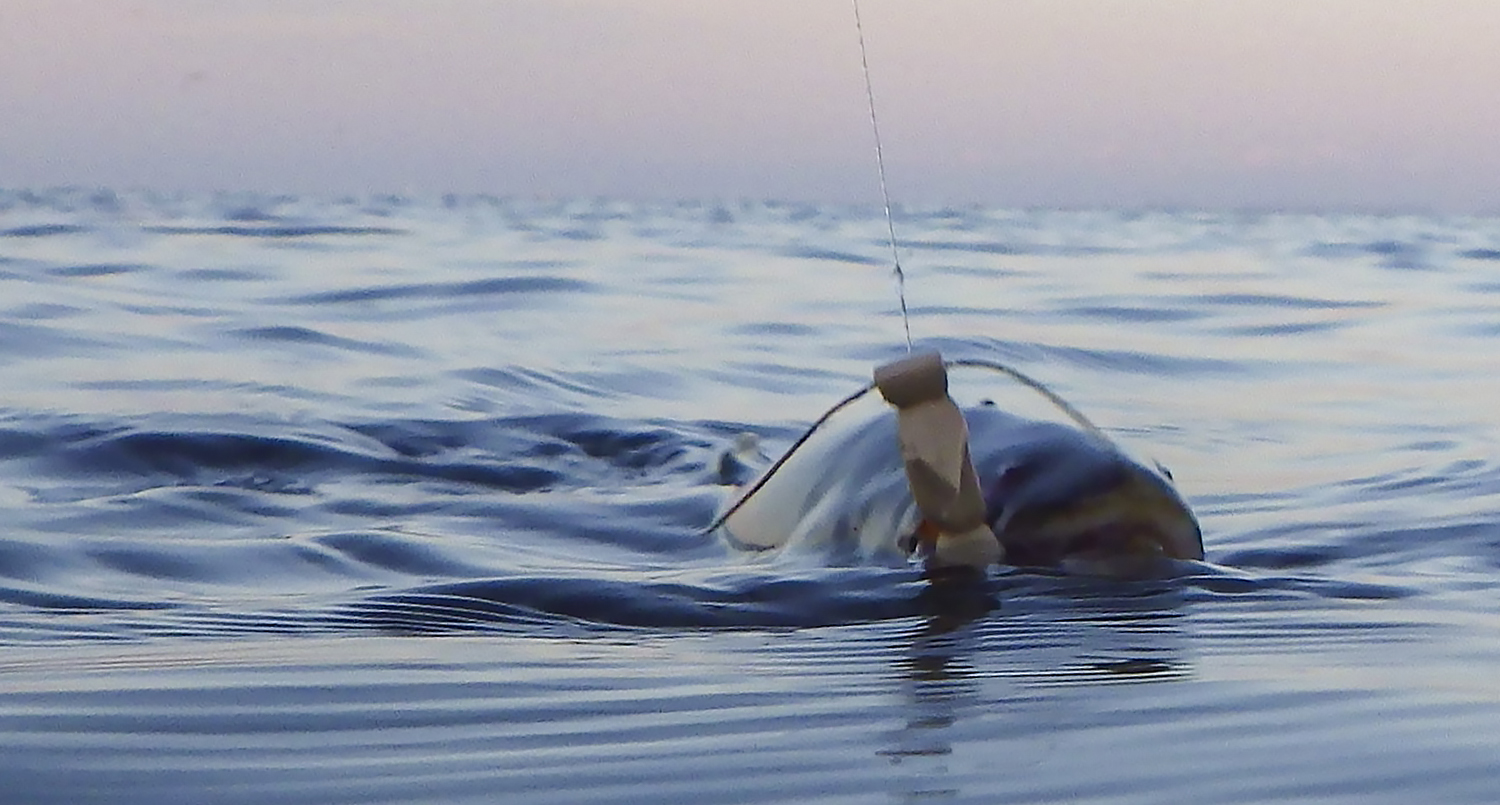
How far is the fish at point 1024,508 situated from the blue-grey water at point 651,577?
12 cm

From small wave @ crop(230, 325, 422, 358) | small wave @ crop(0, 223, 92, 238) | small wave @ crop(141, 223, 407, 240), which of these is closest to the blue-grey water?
small wave @ crop(230, 325, 422, 358)

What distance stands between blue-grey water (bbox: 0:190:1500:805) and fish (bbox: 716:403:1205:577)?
12 centimetres

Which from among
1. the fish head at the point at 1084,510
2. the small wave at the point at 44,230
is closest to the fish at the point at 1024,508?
the fish head at the point at 1084,510

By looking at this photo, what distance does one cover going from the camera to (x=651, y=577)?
144 inches

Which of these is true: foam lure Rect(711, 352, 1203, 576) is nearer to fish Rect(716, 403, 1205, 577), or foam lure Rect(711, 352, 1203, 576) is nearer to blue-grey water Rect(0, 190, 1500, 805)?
fish Rect(716, 403, 1205, 577)

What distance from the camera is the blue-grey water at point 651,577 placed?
1.97m

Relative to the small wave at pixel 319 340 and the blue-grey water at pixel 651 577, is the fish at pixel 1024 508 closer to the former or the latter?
the blue-grey water at pixel 651 577

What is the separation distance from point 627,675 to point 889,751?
556 millimetres

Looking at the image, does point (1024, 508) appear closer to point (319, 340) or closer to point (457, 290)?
point (319, 340)

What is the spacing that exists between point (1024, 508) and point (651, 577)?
0.74 m

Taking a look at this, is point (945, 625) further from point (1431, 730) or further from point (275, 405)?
point (275, 405)

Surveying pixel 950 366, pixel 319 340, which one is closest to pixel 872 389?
pixel 950 366

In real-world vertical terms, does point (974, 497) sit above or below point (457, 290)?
below

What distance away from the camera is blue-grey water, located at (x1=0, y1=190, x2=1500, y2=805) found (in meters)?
1.97
